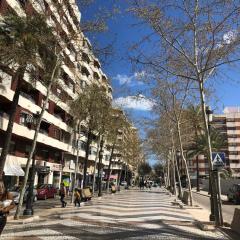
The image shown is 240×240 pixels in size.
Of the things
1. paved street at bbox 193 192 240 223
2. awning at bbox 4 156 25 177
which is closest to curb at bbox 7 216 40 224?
paved street at bbox 193 192 240 223

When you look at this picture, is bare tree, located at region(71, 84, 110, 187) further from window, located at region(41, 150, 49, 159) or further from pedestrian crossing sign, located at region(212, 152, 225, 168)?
pedestrian crossing sign, located at region(212, 152, 225, 168)

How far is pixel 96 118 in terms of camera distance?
1565 inches

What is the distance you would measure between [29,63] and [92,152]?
186 feet

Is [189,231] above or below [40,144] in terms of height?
below

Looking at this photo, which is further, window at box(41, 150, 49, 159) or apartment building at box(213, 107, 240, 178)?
apartment building at box(213, 107, 240, 178)

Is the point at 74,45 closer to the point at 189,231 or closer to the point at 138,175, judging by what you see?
the point at 189,231

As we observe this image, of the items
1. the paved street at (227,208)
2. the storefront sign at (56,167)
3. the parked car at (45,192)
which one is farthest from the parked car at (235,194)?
the storefront sign at (56,167)

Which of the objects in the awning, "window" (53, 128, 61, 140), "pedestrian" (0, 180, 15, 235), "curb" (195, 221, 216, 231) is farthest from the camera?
"window" (53, 128, 61, 140)

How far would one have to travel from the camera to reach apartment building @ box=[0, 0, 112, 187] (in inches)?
768

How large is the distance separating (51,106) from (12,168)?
14.6 m

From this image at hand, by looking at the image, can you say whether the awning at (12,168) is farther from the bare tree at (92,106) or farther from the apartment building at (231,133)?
the apartment building at (231,133)

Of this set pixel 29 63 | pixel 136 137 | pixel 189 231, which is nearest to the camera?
pixel 189 231

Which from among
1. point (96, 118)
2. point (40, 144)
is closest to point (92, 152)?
point (40, 144)

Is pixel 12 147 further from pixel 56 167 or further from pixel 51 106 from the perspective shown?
pixel 56 167
